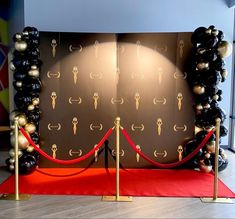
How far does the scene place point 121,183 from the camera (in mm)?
4172

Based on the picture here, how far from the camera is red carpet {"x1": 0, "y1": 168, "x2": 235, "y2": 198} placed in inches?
152

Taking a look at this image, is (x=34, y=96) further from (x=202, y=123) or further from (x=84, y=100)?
(x=202, y=123)

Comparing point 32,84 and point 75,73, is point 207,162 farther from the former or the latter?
point 32,84

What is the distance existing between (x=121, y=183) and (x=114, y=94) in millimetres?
1528

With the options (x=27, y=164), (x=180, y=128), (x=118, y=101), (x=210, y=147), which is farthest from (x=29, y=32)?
(x=210, y=147)

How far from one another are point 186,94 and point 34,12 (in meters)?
3.43

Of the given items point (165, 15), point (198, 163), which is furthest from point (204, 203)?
point (165, 15)

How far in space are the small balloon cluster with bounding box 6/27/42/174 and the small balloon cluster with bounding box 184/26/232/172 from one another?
2548 mm

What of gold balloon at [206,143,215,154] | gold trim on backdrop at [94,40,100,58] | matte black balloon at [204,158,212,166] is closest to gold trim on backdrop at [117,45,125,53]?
gold trim on backdrop at [94,40,100,58]

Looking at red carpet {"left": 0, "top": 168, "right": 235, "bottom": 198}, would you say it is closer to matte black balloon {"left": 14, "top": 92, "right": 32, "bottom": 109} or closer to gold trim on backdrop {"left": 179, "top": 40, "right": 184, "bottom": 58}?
matte black balloon {"left": 14, "top": 92, "right": 32, "bottom": 109}

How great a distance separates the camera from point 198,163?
4723 millimetres

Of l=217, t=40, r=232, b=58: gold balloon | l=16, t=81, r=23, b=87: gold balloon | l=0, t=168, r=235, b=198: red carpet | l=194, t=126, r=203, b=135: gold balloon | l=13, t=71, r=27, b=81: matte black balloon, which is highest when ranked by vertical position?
l=217, t=40, r=232, b=58: gold balloon

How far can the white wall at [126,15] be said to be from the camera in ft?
18.6

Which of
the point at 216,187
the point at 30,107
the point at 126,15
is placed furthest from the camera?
the point at 126,15
